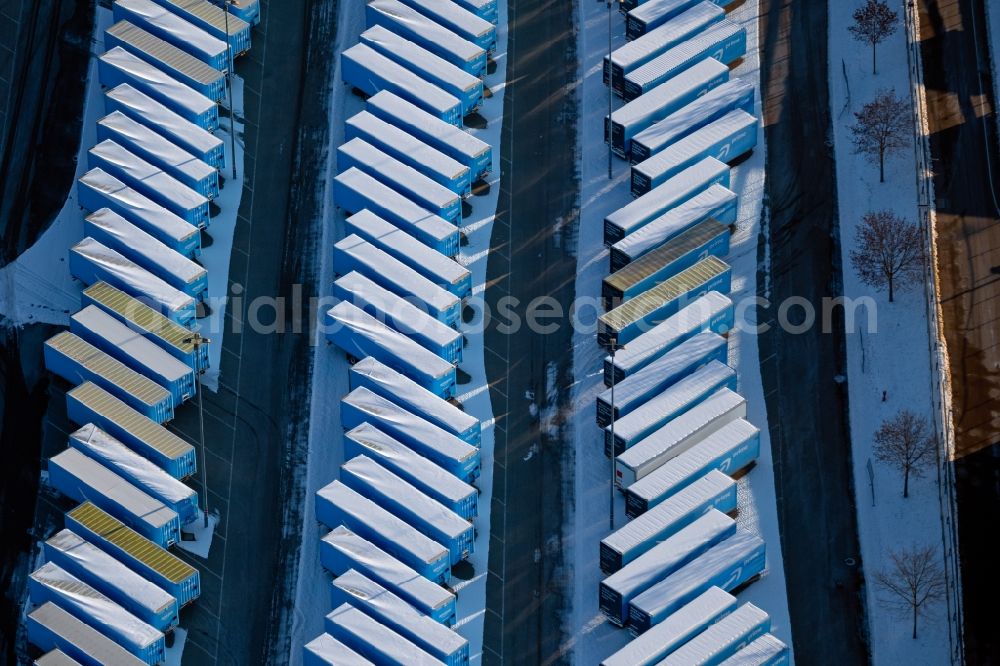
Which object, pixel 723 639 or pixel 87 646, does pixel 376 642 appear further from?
pixel 723 639

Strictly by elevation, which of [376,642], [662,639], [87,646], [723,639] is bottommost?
[723,639]

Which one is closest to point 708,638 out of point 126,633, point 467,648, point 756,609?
point 756,609

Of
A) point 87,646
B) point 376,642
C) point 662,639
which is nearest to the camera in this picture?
point 376,642

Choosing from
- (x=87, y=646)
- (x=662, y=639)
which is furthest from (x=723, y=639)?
(x=87, y=646)

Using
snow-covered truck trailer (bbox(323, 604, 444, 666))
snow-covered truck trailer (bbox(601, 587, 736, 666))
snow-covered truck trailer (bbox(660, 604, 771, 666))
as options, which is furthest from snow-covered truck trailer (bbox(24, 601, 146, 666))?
snow-covered truck trailer (bbox(660, 604, 771, 666))

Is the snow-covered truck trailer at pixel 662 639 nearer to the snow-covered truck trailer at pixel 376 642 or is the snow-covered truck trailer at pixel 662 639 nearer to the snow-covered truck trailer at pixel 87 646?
the snow-covered truck trailer at pixel 376 642
